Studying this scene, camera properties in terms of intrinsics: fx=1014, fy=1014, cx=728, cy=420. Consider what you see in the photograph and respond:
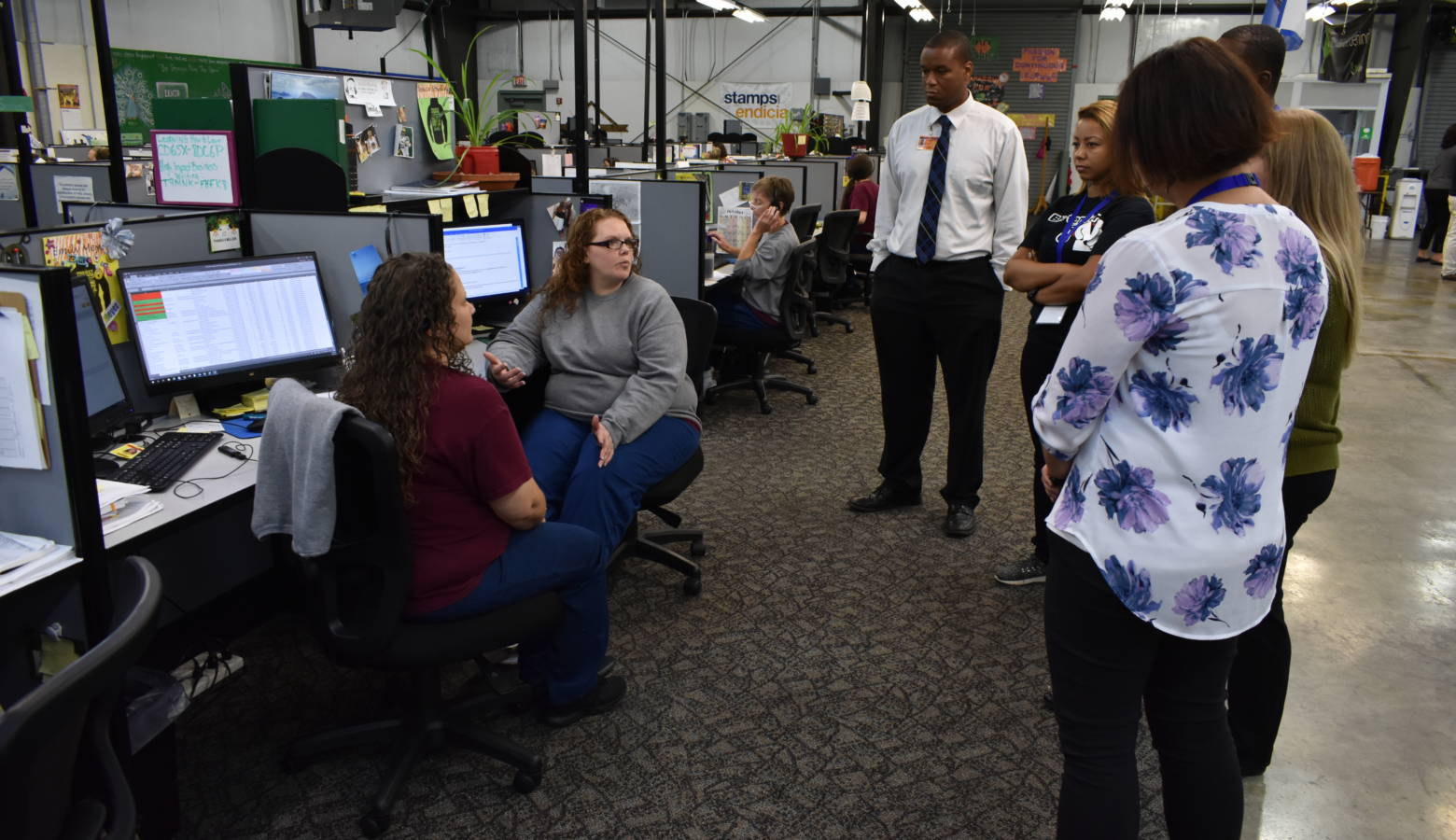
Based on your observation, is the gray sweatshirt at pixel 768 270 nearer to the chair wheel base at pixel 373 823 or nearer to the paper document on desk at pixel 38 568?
the chair wheel base at pixel 373 823

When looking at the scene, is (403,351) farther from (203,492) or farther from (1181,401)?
(1181,401)

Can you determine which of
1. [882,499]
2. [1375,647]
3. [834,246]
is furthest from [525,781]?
[834,246]

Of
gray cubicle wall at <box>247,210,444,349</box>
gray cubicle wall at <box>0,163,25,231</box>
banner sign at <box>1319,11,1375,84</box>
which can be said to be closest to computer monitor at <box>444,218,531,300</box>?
gray cubicle wall at <box>247,210,444,349</box>

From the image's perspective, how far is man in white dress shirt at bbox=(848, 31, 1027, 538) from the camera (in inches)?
115

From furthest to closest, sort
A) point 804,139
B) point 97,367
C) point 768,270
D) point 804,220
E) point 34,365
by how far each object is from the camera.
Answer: point 804,139, point 804,220, point 768,270, point 97,367, point 34,365

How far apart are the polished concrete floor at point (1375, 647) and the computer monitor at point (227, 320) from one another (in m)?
A: 2.30

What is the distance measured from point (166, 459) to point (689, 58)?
43.1ft

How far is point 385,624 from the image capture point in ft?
5.59

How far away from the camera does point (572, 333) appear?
2580 millimetres

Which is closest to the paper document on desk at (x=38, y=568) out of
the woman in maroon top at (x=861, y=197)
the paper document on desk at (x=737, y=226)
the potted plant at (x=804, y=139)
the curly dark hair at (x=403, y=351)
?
the curly dark hair at (x=403, y=351)

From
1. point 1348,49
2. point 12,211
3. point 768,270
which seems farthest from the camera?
point 1348,49

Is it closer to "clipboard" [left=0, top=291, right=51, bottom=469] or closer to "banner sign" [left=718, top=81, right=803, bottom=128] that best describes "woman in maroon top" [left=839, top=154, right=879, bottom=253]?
"clipboard" [left=0, top=291, right=51, bottom=469]

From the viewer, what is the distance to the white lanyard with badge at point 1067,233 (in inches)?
91.0

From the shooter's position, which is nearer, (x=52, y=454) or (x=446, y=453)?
(x=52, y=454)
